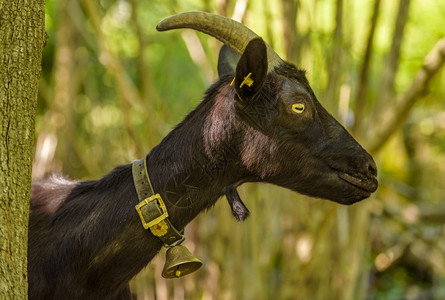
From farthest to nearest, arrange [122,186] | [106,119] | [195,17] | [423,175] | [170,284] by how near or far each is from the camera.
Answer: [423,175], [106,119], [170,284], [122,186], [195,17]

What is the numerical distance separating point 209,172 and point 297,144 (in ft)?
1.85

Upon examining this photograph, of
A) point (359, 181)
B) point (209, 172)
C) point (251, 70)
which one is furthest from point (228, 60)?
point (359, 181)

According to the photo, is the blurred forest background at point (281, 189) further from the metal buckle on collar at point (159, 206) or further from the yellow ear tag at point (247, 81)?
the metal buckle on collar at point (159, 206)

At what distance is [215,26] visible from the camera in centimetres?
361

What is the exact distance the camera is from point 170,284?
728 centimetres

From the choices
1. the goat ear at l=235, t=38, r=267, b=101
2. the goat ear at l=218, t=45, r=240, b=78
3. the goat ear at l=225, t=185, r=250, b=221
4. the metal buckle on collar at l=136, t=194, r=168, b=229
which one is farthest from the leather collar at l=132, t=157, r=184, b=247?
the goat ear at l=218, t=45, r=240, b=78

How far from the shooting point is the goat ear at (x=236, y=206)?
3.78 metres

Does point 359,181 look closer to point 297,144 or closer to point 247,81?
point 297,144

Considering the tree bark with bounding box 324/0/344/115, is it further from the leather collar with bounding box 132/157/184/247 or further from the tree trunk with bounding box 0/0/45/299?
the tree trunk with bounding box 0/0/45/299

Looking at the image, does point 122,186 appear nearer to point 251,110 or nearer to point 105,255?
point 105,255

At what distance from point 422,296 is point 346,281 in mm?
4525

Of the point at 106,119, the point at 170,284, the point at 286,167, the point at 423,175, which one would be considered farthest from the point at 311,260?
the point at 423,175

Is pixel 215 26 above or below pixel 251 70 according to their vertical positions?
above

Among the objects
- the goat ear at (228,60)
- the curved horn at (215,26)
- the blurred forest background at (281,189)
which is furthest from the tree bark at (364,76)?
the curved horn at (215,26)
